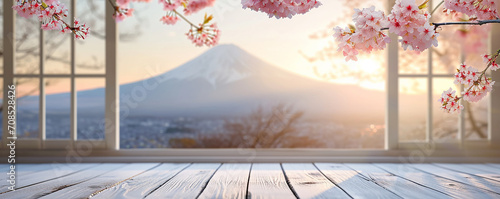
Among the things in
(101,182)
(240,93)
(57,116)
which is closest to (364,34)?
(101,182)

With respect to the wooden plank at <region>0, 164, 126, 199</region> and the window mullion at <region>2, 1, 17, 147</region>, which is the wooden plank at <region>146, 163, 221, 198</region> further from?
the window mullion at <region>2, 1, 17, 147</region>

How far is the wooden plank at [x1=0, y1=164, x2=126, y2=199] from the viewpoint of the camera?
55.8 inches

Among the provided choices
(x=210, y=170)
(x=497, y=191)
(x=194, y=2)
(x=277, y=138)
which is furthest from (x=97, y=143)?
(x=277, y=138)

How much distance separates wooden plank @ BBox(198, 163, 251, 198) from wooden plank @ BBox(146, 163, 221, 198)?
32mm

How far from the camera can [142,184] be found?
1.64 meters

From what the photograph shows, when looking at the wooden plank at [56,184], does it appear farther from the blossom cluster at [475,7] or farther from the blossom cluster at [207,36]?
the blossom cluster at [475,7]

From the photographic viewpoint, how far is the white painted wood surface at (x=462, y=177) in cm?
161

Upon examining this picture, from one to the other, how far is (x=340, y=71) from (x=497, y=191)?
14.0 ft

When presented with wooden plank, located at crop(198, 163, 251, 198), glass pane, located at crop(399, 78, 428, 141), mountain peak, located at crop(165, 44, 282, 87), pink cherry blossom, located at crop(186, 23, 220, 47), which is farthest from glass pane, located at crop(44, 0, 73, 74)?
glass pane, located at crop(399, 78, 428, 141)

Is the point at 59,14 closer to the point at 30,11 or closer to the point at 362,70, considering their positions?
the point at 30,11

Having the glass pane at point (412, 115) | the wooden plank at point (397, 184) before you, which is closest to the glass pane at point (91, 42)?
the wooden plank at point (397, 184)

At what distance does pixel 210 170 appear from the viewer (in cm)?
209

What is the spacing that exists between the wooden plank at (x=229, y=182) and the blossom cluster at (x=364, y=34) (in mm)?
618

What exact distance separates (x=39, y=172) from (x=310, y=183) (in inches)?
51.9
